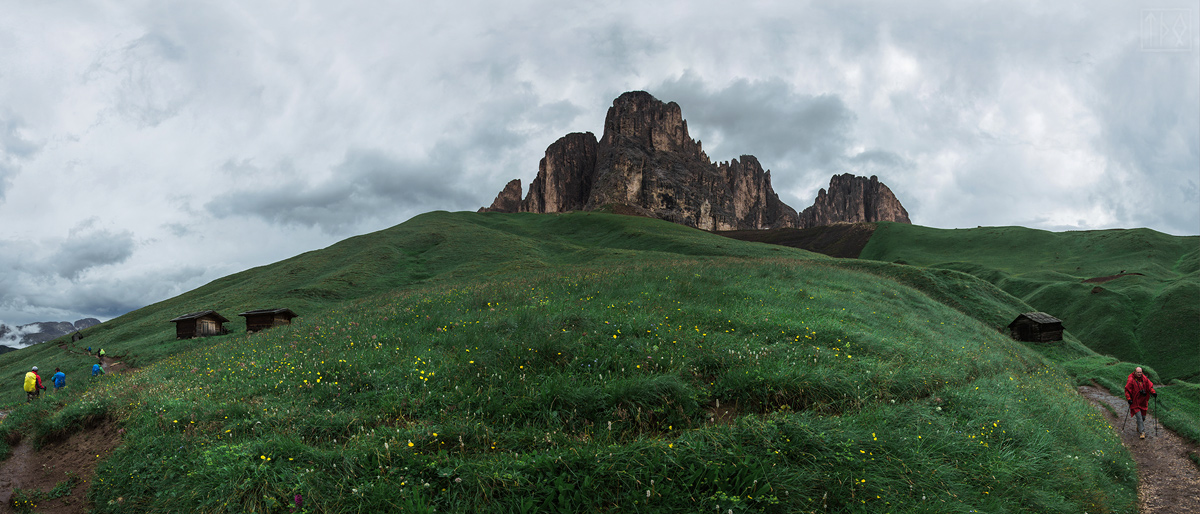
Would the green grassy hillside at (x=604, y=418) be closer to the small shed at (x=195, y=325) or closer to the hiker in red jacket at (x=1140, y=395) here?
the hiker in red jacket at (x=1140, y=395)

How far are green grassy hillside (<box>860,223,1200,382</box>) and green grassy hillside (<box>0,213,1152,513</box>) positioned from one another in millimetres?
50086

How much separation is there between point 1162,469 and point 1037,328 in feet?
85.4

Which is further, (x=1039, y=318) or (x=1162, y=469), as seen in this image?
(x=1039, y=318)

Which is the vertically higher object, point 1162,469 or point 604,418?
point 604,418

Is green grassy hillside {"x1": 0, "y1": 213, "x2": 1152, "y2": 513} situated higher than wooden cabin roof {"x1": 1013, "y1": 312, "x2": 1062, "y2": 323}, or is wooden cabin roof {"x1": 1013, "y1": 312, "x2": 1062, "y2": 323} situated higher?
green grassy hillside {"x1": 0, "y1": 213, "x2": 1152, "y2": 513}

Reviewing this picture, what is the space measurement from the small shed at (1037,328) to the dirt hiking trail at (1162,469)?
61.0 feet

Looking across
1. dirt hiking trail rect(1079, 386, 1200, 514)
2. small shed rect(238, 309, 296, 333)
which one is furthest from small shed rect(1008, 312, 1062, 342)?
small shed rect(238, 309, 296, 333)

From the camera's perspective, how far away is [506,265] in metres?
54.9

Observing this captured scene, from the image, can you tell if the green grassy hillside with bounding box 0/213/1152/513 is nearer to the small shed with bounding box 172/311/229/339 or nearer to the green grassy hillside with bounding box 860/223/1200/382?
the small shed with bounding box 172/311/229/339

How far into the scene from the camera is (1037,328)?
107 ft

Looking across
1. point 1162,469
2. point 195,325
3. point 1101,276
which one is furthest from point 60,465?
point 1101,276

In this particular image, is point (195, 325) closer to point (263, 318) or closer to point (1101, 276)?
point (263, 318)

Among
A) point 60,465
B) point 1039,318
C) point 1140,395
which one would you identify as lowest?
point 1140,395

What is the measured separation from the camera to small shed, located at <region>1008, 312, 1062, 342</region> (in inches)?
1272
